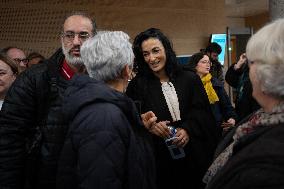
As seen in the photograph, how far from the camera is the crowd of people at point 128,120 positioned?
47.3 inches

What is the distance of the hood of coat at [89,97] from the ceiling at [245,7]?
10.3 m

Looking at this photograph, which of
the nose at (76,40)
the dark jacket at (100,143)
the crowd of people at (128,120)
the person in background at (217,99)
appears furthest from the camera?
the person in background at (217,99)

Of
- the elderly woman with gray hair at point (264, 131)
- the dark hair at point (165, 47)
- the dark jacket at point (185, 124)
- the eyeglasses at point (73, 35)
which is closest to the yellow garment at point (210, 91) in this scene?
the dark jacket at point (185, 124)

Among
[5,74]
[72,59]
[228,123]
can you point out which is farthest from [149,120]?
[228,123]

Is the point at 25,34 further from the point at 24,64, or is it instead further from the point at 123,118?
the point at 123,118

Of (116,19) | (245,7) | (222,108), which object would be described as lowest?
(222,108)

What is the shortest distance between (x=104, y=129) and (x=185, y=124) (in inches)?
45.3

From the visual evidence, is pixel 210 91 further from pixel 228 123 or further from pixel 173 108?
pixel 173 108

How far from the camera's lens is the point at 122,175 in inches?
57.5

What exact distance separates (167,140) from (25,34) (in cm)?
445

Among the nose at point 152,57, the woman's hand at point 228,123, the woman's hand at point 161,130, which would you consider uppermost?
the nose at point 152,57

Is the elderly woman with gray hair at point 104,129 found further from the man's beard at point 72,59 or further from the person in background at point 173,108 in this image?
the person in background at point 173,108

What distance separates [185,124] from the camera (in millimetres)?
2479

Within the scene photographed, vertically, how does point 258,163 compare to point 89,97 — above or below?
below
